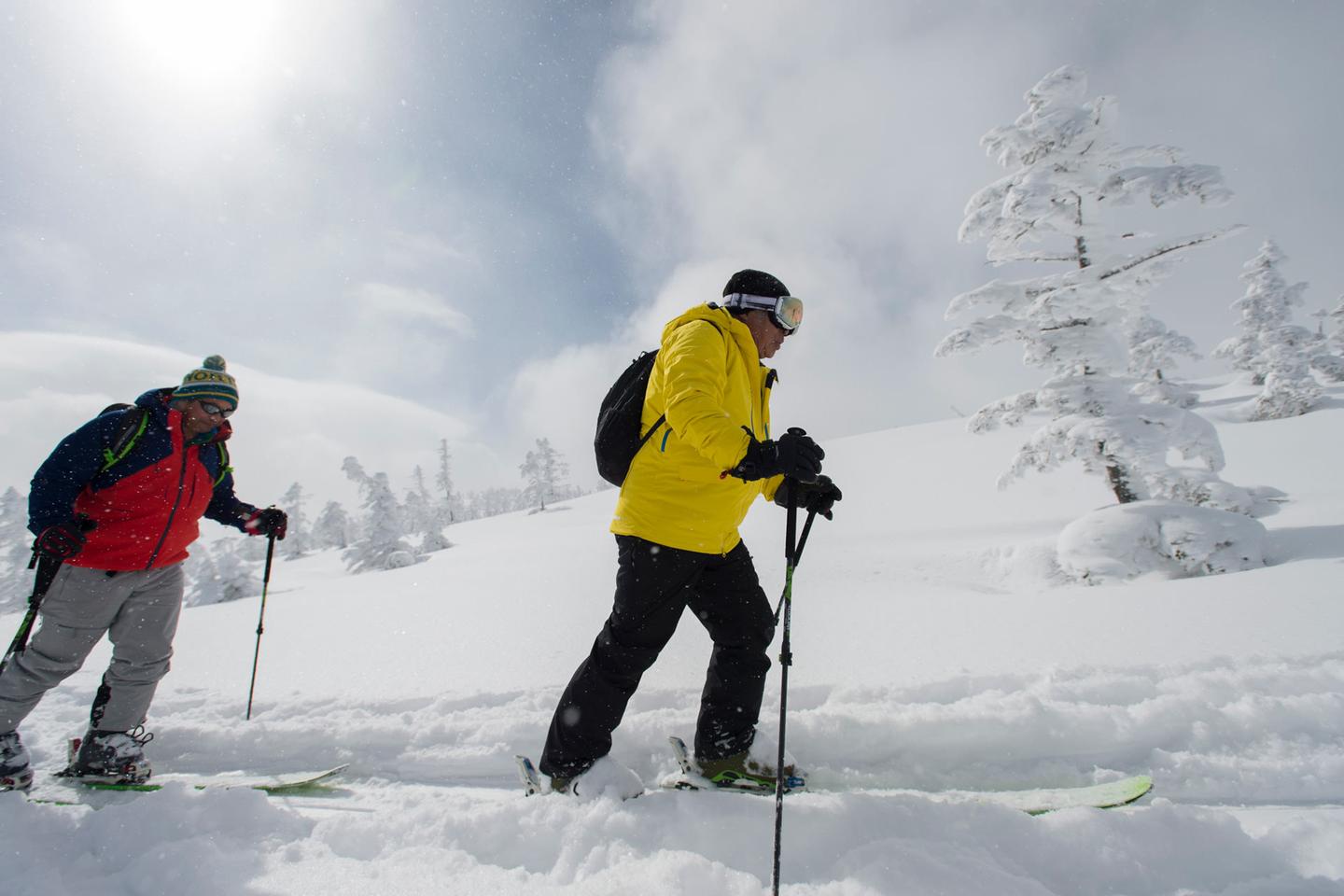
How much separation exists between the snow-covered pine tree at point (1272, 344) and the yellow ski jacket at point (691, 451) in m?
35.3

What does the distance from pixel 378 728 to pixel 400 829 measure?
1.52 meters

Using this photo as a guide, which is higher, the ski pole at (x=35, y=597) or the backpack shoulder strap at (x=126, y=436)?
the backpack shoulder strap at (x=126, y=436)

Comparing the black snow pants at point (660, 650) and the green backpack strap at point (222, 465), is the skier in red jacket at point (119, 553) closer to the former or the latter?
the green backpack strap at point (222, 465)

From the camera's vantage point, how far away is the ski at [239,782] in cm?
280

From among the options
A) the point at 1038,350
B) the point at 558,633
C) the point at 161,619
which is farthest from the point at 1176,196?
the point at 161,619

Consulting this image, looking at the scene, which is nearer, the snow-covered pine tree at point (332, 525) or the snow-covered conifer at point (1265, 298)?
→ the snow-covered conifer at point (1265, 298)

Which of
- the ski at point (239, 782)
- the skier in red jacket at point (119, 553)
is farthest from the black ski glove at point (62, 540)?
the ski at point (239, 782)

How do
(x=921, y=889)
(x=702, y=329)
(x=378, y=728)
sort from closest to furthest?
(x=921, y=889)
(x=702, y=329)
(x=378, y=728)

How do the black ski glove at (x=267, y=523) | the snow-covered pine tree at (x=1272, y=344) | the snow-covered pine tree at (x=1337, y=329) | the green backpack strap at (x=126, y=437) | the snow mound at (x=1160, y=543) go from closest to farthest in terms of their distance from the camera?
the green backpack strap at (x=126, y=437)
the black ski glove at (x=267, y=523)
the snow mound at (x=1160, y=543)
the snow-covered pine tree at (x=1272, y=344)
the snow-covered pine tree at (x=1337, y=329)

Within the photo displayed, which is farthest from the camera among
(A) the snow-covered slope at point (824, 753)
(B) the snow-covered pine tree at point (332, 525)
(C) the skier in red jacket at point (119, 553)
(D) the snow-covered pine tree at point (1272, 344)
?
(B) the snow-covered pine tree at point (332, 525)

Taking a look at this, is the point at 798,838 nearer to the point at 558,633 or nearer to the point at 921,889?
the point at 921,889

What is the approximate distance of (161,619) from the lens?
124 inches

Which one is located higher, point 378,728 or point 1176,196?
point 1176,196

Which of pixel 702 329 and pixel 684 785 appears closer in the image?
pixel 702 329
